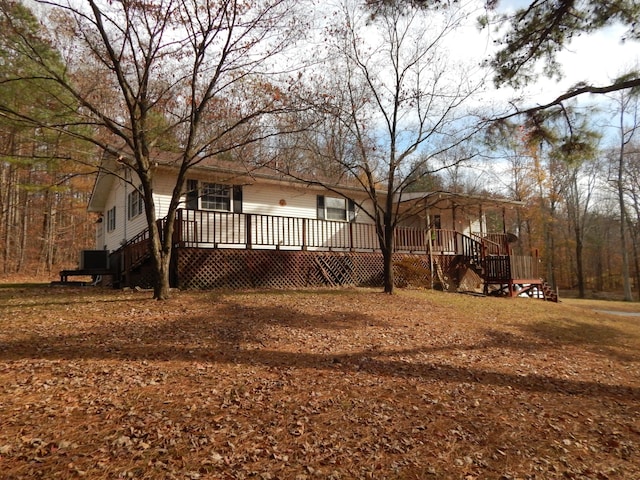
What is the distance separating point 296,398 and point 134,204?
12988mm

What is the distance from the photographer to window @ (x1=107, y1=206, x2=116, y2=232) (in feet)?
59.5

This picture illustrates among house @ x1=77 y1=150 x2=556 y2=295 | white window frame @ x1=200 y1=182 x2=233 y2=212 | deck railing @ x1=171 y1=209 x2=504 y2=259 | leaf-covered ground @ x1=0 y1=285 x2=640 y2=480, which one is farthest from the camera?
white window frame @ x1=200 y1=182 x2=233 y2=212

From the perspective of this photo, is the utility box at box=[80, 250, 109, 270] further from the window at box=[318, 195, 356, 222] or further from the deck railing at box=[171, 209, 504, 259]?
the window at box=[318, 195, 356, 222]

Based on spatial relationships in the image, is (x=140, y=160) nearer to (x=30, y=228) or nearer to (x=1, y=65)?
(x=1, y=65)

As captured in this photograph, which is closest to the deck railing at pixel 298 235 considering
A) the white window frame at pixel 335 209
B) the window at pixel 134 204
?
the white window frame at pixel 335 209

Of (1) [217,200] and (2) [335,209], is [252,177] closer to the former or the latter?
(1) [217,200]

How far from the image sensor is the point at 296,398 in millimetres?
4551

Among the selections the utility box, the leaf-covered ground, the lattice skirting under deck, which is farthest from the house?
the leaf-covered ground

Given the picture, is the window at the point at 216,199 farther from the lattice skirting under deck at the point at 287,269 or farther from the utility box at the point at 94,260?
the utility box at the point at 94,260

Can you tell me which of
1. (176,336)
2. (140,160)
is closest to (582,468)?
(176,336)

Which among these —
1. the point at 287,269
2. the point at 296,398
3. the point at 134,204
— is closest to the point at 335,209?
the point at 287,269

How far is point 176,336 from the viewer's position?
655 centimetres

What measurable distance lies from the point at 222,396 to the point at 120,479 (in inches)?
61.3

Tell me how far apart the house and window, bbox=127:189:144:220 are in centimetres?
4
